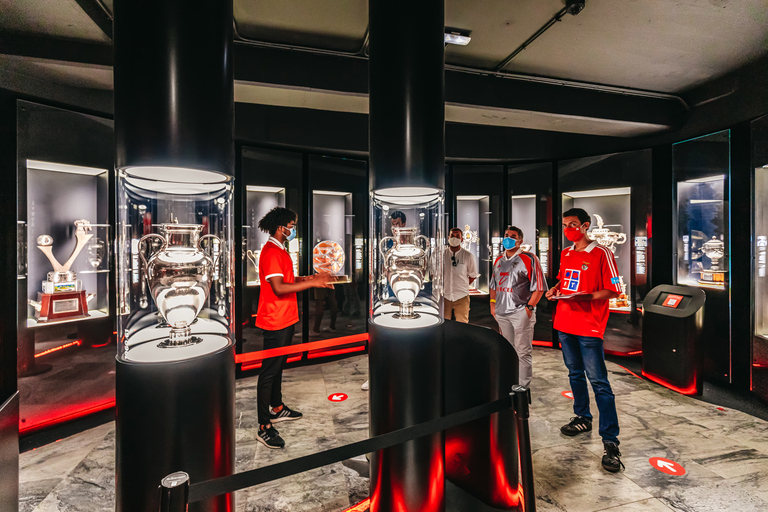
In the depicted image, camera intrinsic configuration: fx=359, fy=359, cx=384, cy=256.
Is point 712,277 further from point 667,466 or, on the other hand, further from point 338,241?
point 338,241

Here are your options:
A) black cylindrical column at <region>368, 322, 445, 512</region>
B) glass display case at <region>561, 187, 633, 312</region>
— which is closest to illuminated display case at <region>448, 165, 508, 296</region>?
glass display case at <region>561, 187, 633, 312</region>

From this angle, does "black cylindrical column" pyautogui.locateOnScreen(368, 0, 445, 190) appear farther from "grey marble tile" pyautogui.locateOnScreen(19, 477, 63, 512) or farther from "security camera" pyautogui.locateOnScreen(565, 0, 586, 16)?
"grey marble tile" pyautogui.locateOnScreen(19, 477, 63, 512)

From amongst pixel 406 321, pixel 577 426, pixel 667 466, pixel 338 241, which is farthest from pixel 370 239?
pixel 338 241

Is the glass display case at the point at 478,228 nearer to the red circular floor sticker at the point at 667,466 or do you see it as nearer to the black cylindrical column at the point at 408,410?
the red circular floor sticker at the point at 667,466

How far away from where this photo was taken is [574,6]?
2.51m

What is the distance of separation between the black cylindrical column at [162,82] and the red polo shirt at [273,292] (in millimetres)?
1388

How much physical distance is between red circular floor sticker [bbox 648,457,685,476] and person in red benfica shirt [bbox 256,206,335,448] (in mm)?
2465

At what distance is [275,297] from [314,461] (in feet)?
5.67

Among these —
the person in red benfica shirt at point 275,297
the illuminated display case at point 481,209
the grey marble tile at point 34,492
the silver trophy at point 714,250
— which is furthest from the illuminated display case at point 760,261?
the grey marble tile at point 34,492

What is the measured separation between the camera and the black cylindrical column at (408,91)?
170 centimetres

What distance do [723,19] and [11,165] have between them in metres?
5.31

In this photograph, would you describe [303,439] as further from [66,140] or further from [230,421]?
[66,140]

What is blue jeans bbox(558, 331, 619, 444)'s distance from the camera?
2.37m

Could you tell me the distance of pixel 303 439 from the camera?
267 cm
